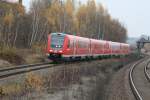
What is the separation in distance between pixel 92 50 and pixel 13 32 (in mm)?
35519

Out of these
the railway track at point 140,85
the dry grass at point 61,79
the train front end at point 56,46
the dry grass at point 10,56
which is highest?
the train front end at point 56,46

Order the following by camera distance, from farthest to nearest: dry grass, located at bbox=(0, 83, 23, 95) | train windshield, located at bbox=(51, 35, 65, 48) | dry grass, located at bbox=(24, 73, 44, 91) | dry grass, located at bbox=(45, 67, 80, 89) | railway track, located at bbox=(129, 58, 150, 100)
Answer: train windshield, located at bbox=(51, 35, 65, 48), railway track, located at bbox=(129, 58, 150, 100), dry grass, located at bbox=(45, 67, 80, 89), dry grass, located at bbox=(24, 73, 44, 91), dry grass, located at bbox=(0, 83, 23, 95)

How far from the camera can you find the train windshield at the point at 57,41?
36584mm

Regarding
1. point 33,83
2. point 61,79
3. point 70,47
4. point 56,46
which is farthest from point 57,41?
point 33,83

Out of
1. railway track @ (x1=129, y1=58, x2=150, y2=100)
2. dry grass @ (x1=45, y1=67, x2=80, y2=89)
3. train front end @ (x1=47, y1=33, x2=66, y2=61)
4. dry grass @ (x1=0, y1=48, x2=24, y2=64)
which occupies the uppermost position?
train front end @ (x1=47, y1=33, x2=66, y2=61)

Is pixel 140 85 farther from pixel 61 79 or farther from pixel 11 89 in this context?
pixel 11 89

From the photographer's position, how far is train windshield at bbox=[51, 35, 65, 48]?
36.6 metres

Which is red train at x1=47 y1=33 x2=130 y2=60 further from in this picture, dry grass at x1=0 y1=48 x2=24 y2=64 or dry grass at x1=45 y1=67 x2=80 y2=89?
dry grass at x1=45 y1=67 x2=80 y2=89

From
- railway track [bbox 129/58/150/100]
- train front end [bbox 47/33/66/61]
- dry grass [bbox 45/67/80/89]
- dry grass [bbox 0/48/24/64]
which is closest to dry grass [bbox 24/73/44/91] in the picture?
dry grass [bbox 45/67/80/89]

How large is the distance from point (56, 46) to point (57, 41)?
1.57 feet

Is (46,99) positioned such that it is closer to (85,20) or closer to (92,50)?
(92,50)

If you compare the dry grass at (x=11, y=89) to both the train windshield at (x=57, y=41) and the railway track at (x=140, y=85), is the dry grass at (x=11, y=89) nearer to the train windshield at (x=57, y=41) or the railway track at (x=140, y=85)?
the railway track at (x=140, y=85)

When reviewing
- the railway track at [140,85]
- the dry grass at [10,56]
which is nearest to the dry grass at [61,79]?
the railway track at [140,85]

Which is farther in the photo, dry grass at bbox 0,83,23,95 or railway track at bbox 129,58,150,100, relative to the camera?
railway track at bbox 129,58,150,100
